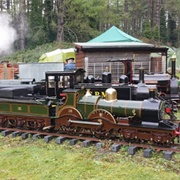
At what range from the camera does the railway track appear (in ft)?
20.2

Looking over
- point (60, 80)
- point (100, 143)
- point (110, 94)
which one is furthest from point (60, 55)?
point (100, 143)

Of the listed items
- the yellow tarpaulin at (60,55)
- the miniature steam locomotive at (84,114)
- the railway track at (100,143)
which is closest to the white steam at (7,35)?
the yellow tarpaulin at (60,55)

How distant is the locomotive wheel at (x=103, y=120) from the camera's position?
274 inches

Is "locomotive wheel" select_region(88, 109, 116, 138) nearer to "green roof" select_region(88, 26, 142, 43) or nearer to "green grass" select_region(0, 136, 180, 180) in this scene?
"green grass" select_region(0, 136, 180, 180)

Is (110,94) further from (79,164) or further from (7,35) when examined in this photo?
(7,35)

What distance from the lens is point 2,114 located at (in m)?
8.87

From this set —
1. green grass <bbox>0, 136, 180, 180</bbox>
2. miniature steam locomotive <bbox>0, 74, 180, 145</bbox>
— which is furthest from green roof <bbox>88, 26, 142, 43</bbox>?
green grass <bbox>0, 136, 180, 180</bbox>

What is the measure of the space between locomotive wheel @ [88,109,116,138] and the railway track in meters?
0.20

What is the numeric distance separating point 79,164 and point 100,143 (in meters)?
1.13

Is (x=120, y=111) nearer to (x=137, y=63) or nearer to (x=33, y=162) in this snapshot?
(x=33, y=162)

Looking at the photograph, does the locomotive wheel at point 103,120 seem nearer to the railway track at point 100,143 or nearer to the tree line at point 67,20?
the railway track at point 100,143

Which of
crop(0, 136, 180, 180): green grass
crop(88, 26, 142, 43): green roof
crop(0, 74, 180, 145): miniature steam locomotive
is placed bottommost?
crop(0, 136, 180, 180): green grass

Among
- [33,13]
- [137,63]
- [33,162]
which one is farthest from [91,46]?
[33,13]

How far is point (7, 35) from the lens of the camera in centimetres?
3244
